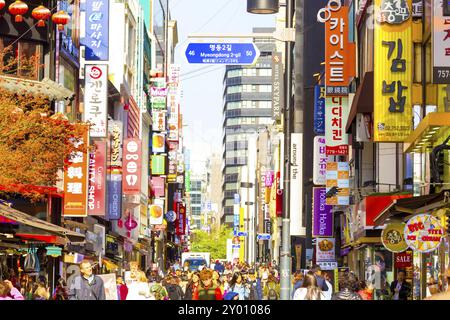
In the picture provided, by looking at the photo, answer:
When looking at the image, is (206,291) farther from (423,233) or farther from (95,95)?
(95,95)

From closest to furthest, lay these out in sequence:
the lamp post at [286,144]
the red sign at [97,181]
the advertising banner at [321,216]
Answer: the lamp post at [286,144] → the red sign at [97,181] → the advertising banner at [321,216]

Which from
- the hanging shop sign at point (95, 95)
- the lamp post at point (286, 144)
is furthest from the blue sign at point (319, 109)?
the lamp post at point (286, 144)

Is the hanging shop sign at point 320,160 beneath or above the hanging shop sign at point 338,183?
above

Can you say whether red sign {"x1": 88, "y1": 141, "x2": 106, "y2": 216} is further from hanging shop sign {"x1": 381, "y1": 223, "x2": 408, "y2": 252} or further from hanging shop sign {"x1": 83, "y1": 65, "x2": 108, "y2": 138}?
hanging shop sign {"x1": 381, "y1": 223, "x2": 408, "y2": 252}

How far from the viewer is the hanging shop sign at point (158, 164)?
10794 centimetres

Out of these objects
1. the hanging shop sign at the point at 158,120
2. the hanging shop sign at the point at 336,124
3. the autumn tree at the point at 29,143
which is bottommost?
the autumn tree at the point at 29,143

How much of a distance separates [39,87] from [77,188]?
6485 millimetres

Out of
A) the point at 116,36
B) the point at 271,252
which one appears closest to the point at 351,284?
the point at 116,36

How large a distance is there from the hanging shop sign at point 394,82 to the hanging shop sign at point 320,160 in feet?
70.8

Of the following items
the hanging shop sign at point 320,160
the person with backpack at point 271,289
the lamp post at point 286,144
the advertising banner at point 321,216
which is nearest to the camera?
the lamp post at point 286,144

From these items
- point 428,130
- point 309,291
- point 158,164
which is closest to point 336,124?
point 428,130

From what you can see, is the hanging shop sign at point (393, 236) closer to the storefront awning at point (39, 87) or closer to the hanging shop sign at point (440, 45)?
→ the hanging shop sign at point (440, 45)
